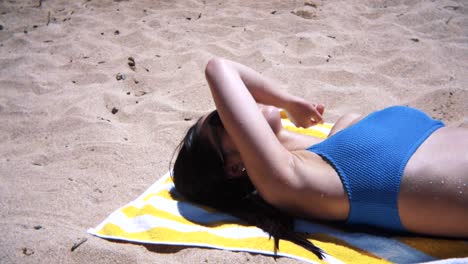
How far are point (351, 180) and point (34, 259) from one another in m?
1.14

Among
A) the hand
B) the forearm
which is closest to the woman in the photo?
the forearm

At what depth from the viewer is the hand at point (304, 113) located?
214 cm

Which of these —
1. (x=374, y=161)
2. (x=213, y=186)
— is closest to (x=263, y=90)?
(x=213, y=186)

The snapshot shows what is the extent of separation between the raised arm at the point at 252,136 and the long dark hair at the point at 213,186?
119 mm

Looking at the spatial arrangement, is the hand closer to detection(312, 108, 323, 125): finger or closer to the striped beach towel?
detection(312, 108, 323, 125): finger

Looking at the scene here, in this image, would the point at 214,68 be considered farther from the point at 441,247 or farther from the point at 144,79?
the point at 144,79

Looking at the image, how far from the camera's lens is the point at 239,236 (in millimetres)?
1721

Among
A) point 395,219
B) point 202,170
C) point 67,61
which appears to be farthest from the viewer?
point 67,61

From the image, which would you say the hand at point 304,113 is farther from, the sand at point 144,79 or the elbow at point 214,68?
the sand at point 144,79

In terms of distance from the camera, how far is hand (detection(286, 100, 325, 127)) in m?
2.14

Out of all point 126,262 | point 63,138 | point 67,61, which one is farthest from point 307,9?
point 126,262

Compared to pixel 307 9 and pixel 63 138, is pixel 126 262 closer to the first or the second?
pixel 63 138

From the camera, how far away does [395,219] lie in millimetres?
1597

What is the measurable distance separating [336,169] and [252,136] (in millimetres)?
326
